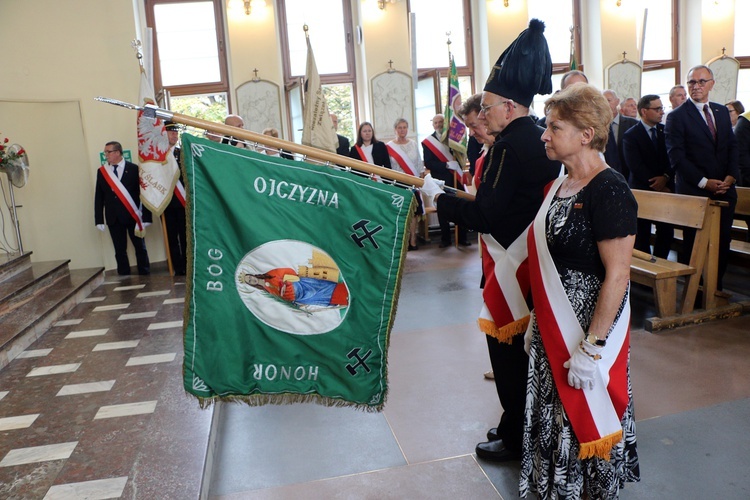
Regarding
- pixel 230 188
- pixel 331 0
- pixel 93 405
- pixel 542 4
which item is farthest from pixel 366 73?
pixel 230 188

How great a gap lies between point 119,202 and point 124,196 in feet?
0.31

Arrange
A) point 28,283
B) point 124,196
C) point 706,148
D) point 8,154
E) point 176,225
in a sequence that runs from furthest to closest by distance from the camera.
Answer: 1. point 176,225
2. point 124,196
3. point 8,154
4. point 28,283
5. point 706,148

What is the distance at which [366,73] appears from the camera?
354 inches

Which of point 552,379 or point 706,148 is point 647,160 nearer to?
point 706,148

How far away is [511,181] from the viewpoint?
7.13 feet

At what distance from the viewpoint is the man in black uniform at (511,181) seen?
2.17 metres

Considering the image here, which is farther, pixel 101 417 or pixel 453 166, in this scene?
pixel 453 166

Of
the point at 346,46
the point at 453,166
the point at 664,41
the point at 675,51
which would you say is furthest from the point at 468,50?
the point at 675,51

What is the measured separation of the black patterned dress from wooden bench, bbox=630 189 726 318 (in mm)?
2370

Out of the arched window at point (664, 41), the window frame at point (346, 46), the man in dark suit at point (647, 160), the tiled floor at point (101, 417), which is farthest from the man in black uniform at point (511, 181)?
the arched window at point (664, 41)

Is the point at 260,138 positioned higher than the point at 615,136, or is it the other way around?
the point at 260,138

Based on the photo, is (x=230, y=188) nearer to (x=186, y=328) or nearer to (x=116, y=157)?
(x=186, y=328)

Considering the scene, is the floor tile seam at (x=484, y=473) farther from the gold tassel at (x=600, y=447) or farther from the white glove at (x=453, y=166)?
the white glove at (x=453, y=166)

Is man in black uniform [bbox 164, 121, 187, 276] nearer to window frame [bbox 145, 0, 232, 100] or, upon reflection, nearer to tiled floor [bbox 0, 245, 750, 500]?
window frame [bbox 145, 0, 232, 100]
